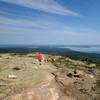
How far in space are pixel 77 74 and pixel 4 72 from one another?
1107cm

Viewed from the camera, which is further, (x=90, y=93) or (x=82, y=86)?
(x=82, y=86)

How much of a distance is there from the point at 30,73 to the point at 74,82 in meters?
6.36

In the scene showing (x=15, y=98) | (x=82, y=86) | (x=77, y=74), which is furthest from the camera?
(x=77, y=74)

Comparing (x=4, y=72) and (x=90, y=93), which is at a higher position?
(x=4, y=72)

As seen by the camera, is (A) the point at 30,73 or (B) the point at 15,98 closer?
(B) the point at 15,98

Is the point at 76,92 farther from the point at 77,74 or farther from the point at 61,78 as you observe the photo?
the point at 77,74

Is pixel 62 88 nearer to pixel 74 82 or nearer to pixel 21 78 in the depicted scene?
pixel 74 82

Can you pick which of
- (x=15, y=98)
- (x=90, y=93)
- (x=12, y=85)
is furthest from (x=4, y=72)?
(x=90, y=93)

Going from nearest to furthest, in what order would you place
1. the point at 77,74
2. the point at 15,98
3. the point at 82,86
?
the point at 15,98 → the point at 82,86 → the point at 77,74

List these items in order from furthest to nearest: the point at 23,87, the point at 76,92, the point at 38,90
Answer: the point at 76,92, the point at 23,87, the point at 38,90

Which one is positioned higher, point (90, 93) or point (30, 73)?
point (30, 73)

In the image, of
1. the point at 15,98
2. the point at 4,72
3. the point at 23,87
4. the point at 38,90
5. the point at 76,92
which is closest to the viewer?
the point at 15,98

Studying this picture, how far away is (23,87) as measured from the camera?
21.7 meters

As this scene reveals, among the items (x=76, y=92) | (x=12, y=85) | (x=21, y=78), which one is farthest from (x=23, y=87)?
(x=76, y=92)
